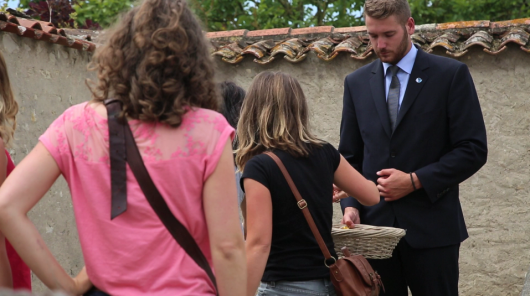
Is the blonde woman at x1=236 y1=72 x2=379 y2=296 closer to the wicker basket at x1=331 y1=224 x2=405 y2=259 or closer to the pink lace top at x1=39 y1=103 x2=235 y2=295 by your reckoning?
the wicker basket at x1=331 y1=224 x2=405 y2=259

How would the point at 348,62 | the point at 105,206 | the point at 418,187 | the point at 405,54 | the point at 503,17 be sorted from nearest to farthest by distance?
1. the point at 105,206
2. the point at 418,187
3. the point at 405,54
4. the point at 348,62
5. the point at 503,17

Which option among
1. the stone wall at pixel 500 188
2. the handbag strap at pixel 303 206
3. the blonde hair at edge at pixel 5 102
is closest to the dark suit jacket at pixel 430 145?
the handbag strap at pixel 303 206

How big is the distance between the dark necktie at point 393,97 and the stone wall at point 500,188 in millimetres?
2659

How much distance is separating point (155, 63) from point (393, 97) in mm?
1872

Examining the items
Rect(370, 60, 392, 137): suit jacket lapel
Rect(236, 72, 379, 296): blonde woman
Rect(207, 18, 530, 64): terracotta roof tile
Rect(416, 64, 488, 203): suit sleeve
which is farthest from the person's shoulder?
Rect(207, 18, 530, 64): terracotta roof tile

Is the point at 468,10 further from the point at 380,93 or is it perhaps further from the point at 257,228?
the point at 257,228

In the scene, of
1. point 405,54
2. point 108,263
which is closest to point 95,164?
point 108,263

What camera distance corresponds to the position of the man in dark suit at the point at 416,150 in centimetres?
312

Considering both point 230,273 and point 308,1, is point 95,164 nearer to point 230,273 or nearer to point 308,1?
point 230,273

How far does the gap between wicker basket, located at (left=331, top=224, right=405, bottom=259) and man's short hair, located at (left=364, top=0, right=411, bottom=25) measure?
117cm

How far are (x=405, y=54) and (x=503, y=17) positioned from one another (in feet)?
35.6

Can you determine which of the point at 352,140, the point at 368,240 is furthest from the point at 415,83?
the point at 368,240

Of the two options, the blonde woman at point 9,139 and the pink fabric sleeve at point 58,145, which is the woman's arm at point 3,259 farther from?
the pink fabric sleeve at point 58,145

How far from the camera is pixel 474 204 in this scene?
5.84 metres
